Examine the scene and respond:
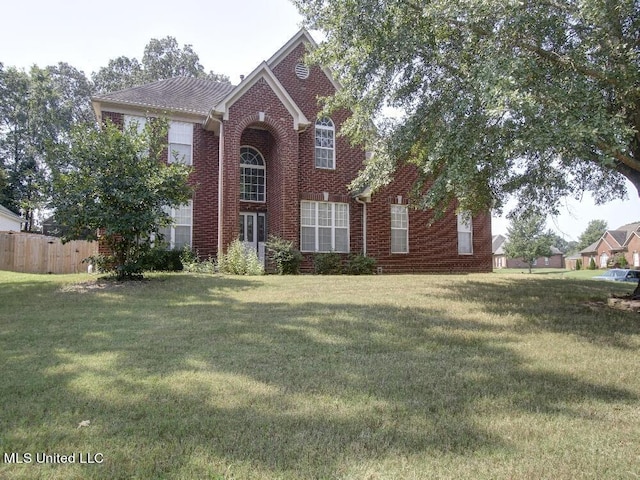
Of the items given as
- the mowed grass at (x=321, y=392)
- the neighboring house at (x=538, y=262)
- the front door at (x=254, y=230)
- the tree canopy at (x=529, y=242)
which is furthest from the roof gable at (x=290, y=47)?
the neighboring house at (x=538, y=262)

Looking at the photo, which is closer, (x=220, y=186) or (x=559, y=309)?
(x=559, y=309)

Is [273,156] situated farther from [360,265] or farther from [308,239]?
[360,265]

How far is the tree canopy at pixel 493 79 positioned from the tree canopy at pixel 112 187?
5.07m

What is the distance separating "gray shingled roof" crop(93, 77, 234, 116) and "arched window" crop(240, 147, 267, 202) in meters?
2.23

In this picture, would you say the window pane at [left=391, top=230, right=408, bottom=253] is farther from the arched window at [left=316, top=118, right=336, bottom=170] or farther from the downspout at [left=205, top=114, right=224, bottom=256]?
the downspout at [left=205, top=114, right=224, bottom=256]

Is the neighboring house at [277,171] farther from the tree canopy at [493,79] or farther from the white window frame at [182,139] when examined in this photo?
the tree canopy at [493,79]

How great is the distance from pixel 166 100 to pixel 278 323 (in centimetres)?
1338

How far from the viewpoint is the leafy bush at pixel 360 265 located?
1750cm

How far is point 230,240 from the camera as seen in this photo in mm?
15898

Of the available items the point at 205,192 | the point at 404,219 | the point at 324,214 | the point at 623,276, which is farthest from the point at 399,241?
the point at 623,276

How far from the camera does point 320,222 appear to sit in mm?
18078

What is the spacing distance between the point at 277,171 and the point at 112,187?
6.88 meters

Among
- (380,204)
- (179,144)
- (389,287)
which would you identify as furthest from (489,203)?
(179,144)

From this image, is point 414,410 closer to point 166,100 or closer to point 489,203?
point 489,203
